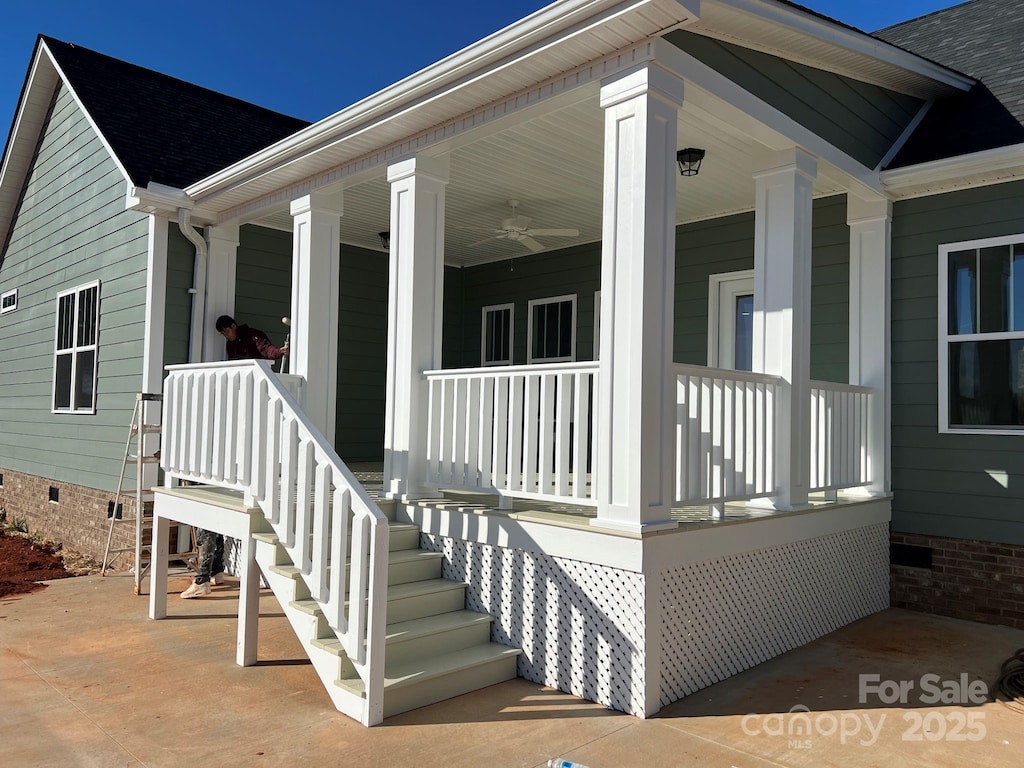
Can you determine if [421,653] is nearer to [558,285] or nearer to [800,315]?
[800,315]

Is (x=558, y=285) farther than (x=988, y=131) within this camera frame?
Yes

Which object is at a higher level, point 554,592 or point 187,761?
point 554,592

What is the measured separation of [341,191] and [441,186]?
1161mm

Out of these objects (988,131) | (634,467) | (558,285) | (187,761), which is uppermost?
(988,131)

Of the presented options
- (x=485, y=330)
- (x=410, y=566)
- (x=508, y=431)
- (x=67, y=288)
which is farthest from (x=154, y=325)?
(x=508, y=431)

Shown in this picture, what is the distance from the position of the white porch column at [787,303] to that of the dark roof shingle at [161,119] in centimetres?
523

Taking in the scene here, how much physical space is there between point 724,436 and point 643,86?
1.91 m

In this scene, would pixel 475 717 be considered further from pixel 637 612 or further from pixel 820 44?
pixel 820 44

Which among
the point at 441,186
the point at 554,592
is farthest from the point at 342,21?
the point at 554,592

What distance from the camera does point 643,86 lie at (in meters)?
3.85

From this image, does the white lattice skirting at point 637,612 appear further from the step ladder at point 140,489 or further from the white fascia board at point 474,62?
the step ladder at point 140,489

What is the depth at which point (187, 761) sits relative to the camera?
10.6 ft

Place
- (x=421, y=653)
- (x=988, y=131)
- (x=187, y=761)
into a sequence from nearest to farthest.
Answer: (x=187, y=761) → (x=421, y=653) → (x=988, y=131)

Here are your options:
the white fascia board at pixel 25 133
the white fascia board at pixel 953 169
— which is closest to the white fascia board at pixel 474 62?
the white fascia board at pixel 953 169
